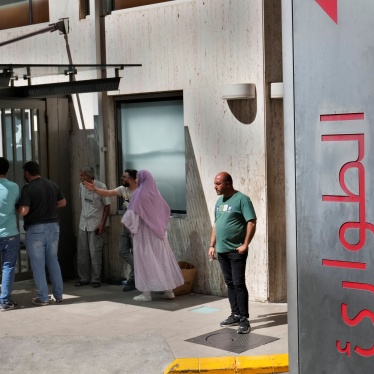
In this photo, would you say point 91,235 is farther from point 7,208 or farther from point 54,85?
point 54,85

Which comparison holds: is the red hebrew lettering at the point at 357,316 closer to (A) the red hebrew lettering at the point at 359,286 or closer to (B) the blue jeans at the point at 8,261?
(A) the red hebrew lettering at the point at 359,286

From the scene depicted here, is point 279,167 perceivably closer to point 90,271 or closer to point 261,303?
point 261,303

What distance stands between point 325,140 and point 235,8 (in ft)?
25.5

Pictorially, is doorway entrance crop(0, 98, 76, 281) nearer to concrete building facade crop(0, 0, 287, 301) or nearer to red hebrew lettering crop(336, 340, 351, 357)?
concrete building facade crop(0, 0, 287, 301)

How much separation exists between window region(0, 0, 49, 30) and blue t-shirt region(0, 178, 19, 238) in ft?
12.4

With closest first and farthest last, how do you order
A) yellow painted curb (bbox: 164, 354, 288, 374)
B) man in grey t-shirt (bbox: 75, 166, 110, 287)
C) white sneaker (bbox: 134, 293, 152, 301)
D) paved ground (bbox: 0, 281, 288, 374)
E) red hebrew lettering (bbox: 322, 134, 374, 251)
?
red hebrew lettering (bbox: 322, 134, 374, 251)
yellow painted curb (bbox: 164, 354, 288, 374)
paved ground (bbox: 0, 281, 288, 374)
white sneaker (bbox: 134, 293, 152, 301)
man in grey t-shirt (bbox: 75, 166, 110, 287)

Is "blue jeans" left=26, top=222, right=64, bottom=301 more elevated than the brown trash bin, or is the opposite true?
"blue jeans" left=26, top=222, right=64, bottom=301

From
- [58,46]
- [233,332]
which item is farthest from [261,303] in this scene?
[58,46]

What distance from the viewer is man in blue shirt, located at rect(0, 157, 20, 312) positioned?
9500mm

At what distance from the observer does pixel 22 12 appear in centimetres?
1261

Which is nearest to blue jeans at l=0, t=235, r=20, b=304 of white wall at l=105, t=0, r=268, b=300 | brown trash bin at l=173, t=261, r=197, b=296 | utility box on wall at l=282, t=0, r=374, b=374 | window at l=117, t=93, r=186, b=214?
brown trash bin at l=173, t=261, r=197, b=296

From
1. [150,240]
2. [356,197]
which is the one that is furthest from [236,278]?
[356,197]

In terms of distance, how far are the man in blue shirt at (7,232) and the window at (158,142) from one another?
7.21 feet

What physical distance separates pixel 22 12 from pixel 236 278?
22.3 feet
